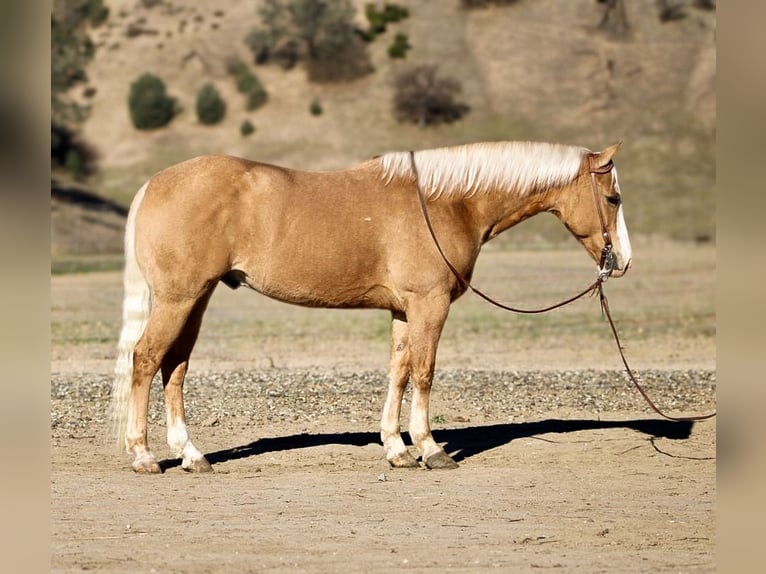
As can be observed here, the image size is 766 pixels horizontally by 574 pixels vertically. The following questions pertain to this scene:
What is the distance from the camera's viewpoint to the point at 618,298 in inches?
1050

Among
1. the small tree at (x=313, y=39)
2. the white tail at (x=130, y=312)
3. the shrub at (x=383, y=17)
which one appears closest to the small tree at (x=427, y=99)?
the small tree at (x=313, y=39)

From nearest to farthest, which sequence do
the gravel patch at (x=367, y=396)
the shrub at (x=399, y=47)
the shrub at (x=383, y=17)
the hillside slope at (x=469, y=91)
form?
the gravel patch at (x=367, y=396)
the hillside slope at (x=469, y=91)
the shrub at (x=399, y=47)
the shrub at (x=383, y=17)

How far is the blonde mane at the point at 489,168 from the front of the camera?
934 cm

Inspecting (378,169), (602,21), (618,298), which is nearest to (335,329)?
→ (618,298)

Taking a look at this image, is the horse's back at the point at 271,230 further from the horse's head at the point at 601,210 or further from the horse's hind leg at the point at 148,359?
the horse's head at the point at 601,210

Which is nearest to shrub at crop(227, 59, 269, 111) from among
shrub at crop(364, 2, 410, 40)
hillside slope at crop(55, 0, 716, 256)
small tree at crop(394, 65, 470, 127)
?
hillside slope at crop(55, 0, 716, 256)

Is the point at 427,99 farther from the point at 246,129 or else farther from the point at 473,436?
the point at 473,436

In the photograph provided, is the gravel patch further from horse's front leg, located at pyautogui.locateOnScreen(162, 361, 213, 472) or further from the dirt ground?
horse's front leg, located at pyautogui.locateOnScreen(162, 361, 213, 472)

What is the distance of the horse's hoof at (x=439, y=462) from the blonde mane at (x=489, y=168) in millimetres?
2158

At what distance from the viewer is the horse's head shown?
937 centimetres

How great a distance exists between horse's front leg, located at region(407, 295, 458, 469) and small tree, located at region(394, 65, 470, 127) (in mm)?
53897

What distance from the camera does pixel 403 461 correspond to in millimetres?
9344

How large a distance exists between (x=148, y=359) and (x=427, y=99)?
54826 mm
